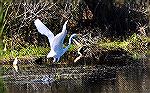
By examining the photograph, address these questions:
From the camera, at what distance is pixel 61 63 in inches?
704

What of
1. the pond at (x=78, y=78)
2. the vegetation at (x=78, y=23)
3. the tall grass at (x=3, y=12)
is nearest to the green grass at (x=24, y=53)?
the vegetation at (x=78, y=23)

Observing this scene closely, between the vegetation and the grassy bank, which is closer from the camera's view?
the grassy bank

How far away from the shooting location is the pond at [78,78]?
12.7 meters

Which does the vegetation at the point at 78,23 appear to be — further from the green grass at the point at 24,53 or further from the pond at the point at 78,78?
the pond at the point at 78,78

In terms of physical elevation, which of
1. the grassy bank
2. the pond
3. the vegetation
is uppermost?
the vegetation

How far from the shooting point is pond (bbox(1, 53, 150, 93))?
41.7 ft

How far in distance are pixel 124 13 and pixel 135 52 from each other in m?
3.27

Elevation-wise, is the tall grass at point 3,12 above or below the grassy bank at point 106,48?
above

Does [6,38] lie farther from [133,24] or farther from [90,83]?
[90,83]

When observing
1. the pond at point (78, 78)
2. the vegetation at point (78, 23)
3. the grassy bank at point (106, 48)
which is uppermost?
the vegetation at point (78, 23)

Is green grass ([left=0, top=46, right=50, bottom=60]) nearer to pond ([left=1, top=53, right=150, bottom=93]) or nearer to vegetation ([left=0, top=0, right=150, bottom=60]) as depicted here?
vegetation ([left=0, top=0, right=150, bottom=60])

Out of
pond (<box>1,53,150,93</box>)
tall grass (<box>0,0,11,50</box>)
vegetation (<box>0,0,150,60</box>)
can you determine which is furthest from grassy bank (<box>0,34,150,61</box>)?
tall grass (<box>0,0,11,50</box>)

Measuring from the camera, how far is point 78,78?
47.4ft

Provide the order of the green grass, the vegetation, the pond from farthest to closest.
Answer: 1. the vegetation
2. the green grass
3. the pond
